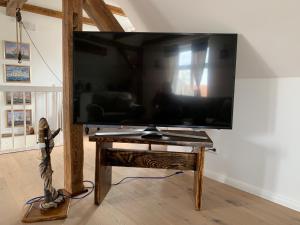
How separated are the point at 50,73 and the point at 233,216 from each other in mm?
4575

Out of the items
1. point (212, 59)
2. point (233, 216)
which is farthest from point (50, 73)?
point (233, 216)

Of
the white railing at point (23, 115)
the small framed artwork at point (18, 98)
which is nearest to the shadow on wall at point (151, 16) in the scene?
the white railing at point (23, 115)

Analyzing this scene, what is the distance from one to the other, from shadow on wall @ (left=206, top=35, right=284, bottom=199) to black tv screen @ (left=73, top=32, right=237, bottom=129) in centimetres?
37

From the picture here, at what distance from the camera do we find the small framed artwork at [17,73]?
14.5ft

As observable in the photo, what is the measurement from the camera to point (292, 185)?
1.91 m

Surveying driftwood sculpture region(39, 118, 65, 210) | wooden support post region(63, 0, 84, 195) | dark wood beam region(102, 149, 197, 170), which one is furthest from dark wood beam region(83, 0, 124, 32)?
dark wood beam region(102, 149, 197, 170)

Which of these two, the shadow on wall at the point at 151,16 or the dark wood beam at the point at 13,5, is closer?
the shadow on wall at the point at 151,16

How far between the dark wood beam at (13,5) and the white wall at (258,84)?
2.29 metres

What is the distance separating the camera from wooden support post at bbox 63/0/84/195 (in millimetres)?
1882

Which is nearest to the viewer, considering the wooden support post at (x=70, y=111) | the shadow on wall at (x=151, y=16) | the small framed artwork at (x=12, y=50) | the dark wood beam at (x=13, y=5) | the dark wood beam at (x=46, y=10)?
the wooden support post at (x=70, y=111)

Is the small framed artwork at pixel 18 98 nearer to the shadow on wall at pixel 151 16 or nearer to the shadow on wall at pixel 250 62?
the shadow on wall at pixel 151 16

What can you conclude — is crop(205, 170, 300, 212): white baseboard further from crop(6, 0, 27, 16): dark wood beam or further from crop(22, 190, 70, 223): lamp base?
crop(6, 0, 27, 16): dark wood beam

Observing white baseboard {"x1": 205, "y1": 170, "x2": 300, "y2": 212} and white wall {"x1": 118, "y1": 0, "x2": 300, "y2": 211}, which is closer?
white wall {"x1": 118, "y1": 0, "x2": 300, "y2": 211}

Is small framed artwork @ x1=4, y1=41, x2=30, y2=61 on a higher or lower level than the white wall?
higher
